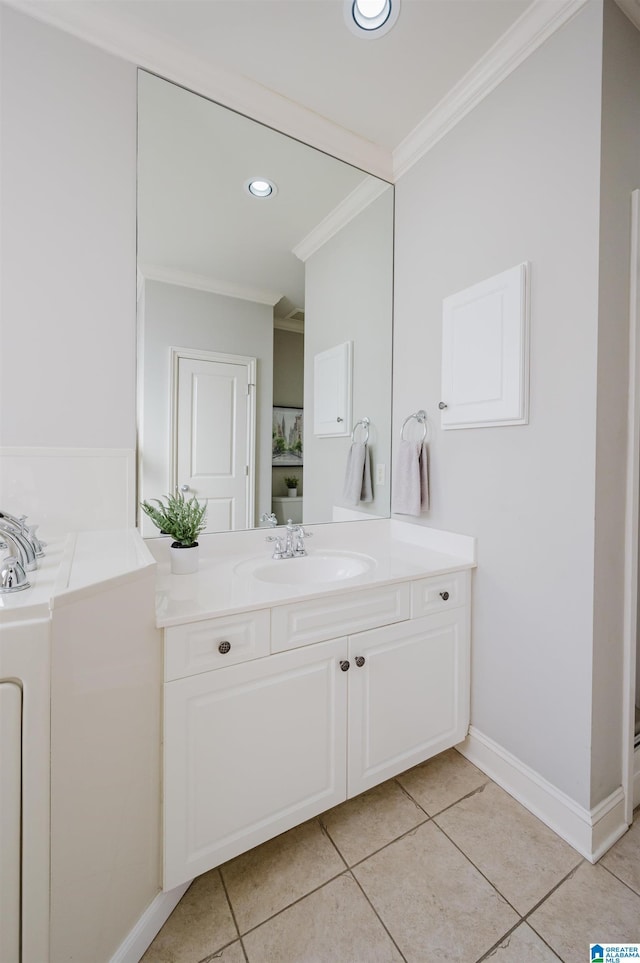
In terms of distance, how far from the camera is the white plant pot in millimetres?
1332

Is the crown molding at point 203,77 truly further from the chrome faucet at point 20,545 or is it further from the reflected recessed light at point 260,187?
the chrome faucet at point 20,545

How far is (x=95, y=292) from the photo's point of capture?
129 cm

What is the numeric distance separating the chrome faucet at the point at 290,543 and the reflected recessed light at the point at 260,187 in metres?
1.36

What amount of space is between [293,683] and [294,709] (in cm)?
8

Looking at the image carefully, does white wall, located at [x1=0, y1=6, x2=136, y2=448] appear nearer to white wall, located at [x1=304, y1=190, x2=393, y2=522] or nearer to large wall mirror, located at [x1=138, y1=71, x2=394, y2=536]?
large wall mirror, located at [x1=138, y1=71, x2=394, y2=536]

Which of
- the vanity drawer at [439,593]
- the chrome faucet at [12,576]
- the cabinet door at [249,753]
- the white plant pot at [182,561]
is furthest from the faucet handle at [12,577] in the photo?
the vanity drawer at [439,593]

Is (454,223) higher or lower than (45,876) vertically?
higher

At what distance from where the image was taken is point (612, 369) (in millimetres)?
1193

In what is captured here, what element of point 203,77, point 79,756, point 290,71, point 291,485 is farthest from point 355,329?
point 79,756

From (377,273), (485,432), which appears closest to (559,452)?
(485,432)

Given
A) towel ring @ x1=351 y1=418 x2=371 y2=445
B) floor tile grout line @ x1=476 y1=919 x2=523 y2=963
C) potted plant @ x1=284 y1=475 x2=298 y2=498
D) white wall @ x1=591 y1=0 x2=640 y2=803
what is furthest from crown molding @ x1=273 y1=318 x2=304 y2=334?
floor tile grout line @ x1=476 y1=919 x2=523 y2=963

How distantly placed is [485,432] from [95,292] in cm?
143

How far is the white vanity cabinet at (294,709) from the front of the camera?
39.0 inches

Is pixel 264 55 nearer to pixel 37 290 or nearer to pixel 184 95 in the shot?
pixel 184 95
